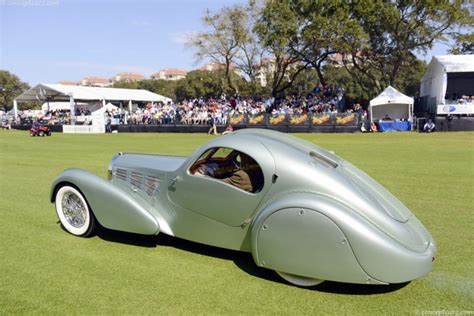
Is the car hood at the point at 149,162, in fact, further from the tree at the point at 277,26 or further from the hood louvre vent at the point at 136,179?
the tree at the point at 277,26

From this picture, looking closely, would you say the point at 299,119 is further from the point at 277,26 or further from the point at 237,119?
the point at 277,26

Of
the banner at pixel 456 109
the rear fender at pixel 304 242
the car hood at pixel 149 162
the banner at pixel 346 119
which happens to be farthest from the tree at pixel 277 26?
the rear fender at pixel 304 242

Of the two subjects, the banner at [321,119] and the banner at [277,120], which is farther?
the banner at [277,120]

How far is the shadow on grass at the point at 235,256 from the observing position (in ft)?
11.8

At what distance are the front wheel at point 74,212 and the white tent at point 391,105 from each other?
23916 millimetres

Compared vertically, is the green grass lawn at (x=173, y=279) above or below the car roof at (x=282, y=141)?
below

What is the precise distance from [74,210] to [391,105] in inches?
1057

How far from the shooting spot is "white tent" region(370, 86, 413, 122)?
26.7 metres

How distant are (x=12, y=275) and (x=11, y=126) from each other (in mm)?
43014

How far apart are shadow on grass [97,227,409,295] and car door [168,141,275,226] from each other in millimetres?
592

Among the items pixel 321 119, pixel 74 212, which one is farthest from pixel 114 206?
pixel 321 119

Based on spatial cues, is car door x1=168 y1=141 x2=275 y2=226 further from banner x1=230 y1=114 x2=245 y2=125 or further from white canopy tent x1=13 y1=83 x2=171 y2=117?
white canopy tent x1=13 y1=83 x2=171 y2=117

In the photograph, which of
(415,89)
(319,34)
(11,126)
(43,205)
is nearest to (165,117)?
(319,34)

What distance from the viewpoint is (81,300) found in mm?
3434
